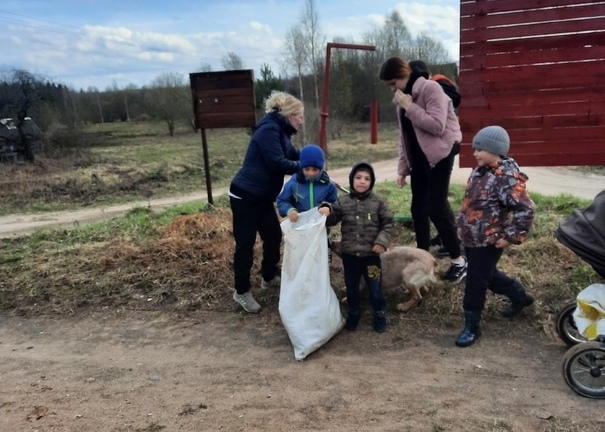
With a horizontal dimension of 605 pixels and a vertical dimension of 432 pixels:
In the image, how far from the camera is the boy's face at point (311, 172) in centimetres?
400

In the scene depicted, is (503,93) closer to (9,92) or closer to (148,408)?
(148,408)

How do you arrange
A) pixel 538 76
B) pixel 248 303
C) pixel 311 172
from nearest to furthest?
pixel 311 172 → pixel 248 303 → pixel 538 76

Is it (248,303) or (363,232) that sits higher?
(363,232)

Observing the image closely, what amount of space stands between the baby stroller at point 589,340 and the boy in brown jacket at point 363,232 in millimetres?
1212

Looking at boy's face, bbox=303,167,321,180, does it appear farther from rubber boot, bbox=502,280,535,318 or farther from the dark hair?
rubber boot, bbox=502,280,535,318

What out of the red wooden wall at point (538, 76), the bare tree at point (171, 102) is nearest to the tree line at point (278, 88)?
the bare tree at point (171, 102)

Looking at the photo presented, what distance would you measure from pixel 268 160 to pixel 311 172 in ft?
1.29

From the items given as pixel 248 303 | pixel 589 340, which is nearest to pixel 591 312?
pixel 589 340

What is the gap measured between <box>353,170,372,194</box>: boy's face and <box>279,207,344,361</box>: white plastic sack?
0.35 m

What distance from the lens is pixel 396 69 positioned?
4215 millimetres

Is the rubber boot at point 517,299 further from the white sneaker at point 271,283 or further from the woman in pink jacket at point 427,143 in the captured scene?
the white sneaker at point 271,283

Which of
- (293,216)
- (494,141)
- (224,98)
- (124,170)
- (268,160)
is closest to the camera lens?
(494,141)

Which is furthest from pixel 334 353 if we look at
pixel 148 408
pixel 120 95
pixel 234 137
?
pixel 120 95

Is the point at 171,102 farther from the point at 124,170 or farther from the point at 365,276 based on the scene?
the point at 365,276
